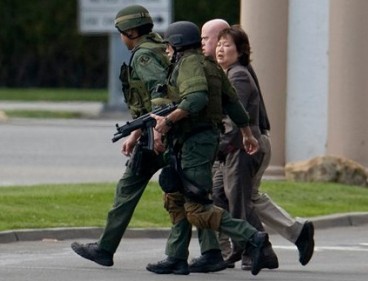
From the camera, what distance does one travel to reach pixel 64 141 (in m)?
26.7

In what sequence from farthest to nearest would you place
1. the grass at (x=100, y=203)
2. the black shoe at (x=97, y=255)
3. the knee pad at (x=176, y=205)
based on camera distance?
the grass at (x=100, y=203)
the black shoe at (x=97, y=255)
the knee pad at (x=176, y=205)

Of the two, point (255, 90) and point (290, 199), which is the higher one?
point (255, 90)

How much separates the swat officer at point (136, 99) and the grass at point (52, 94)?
30798 mm

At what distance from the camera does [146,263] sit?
11.4 metres

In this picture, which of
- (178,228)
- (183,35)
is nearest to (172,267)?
(178,228)

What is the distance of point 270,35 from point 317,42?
608mm

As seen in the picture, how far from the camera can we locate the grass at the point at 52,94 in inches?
1655

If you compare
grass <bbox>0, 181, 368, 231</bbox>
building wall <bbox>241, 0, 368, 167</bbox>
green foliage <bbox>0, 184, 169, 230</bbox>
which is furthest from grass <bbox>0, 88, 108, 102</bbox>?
green foliage <bbox>0, 184, 169, 230</bbox>

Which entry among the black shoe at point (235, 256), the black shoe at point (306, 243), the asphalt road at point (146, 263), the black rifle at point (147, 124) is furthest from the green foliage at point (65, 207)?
the black shoe at point (306, 243)

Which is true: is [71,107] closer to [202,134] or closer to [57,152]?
[57,152]

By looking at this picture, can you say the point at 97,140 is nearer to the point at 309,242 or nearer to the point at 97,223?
the point at 97,223

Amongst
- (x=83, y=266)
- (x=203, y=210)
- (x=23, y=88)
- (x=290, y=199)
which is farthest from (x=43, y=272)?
(x=23, y=88)

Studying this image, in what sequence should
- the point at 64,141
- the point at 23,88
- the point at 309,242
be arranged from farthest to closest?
the point at 23,88 < the point at 64,141 < the point at 309,242

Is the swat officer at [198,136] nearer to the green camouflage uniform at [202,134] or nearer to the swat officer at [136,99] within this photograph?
the green camouflage uniform at [202,134]
